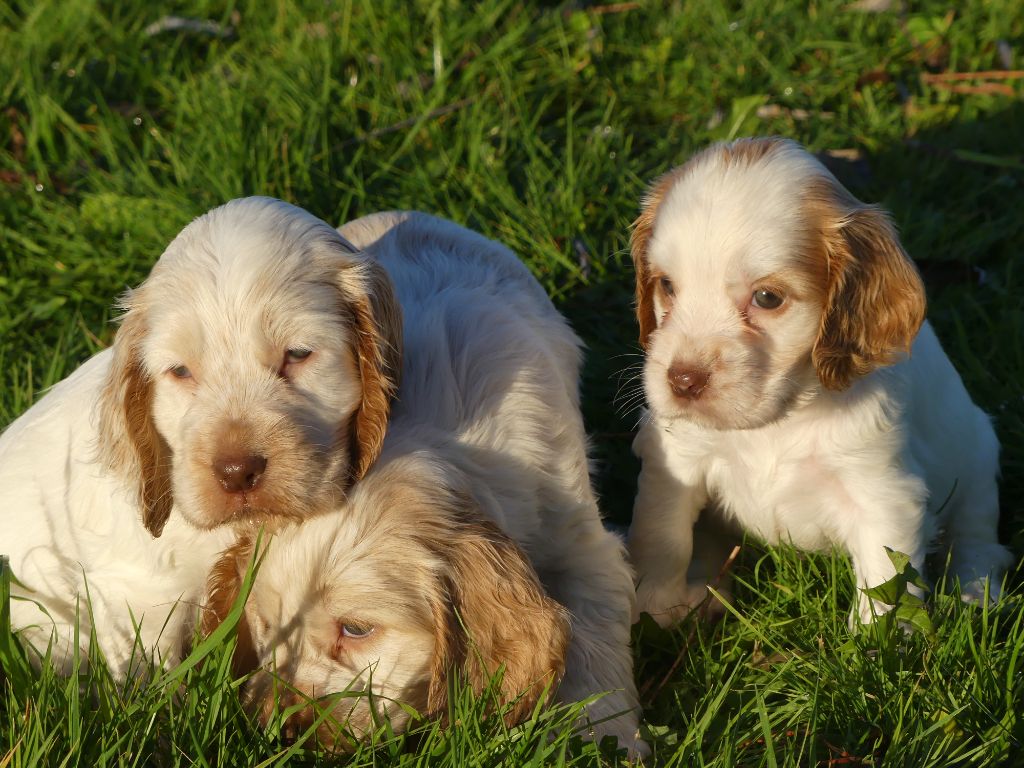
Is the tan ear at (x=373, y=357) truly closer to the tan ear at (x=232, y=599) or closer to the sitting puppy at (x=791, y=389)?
the tan ear at (x=232, y=599)

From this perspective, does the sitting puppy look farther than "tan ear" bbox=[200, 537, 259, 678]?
Yes

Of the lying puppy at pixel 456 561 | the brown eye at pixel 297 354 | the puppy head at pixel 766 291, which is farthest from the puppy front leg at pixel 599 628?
the brown eye at pixel 297 354

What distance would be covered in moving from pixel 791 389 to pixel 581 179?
218 cm

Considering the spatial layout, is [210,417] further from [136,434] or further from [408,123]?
[408,123]

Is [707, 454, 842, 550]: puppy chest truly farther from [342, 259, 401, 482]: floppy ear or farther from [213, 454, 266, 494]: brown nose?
[213, 454, 266, 494]: brown nose

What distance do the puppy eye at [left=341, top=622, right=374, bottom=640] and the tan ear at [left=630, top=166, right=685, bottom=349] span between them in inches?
49.0

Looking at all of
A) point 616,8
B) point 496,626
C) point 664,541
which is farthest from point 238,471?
point 616,8

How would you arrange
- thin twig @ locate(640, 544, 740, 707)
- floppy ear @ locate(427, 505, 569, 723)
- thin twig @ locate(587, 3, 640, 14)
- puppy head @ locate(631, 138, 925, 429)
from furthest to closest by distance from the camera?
thin twig @ locate(587, 3, 640, 14), thin twig @ locate(640, 544, 740, 707), puppy head @ locate(631, 138, 925, 429), floppy ear @ locate(427, 505, 569, 723)

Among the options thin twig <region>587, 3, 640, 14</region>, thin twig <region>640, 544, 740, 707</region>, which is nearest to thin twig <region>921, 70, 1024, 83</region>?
thin twig <region>587, 3, 640, 14</region>

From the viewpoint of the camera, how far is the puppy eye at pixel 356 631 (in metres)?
3.15

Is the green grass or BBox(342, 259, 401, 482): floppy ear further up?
BBox(342, 259, 401, 482): floppy ear

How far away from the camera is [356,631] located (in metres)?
3.16

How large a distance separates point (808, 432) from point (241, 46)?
387 centimetres

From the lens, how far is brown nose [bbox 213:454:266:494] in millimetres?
3055
